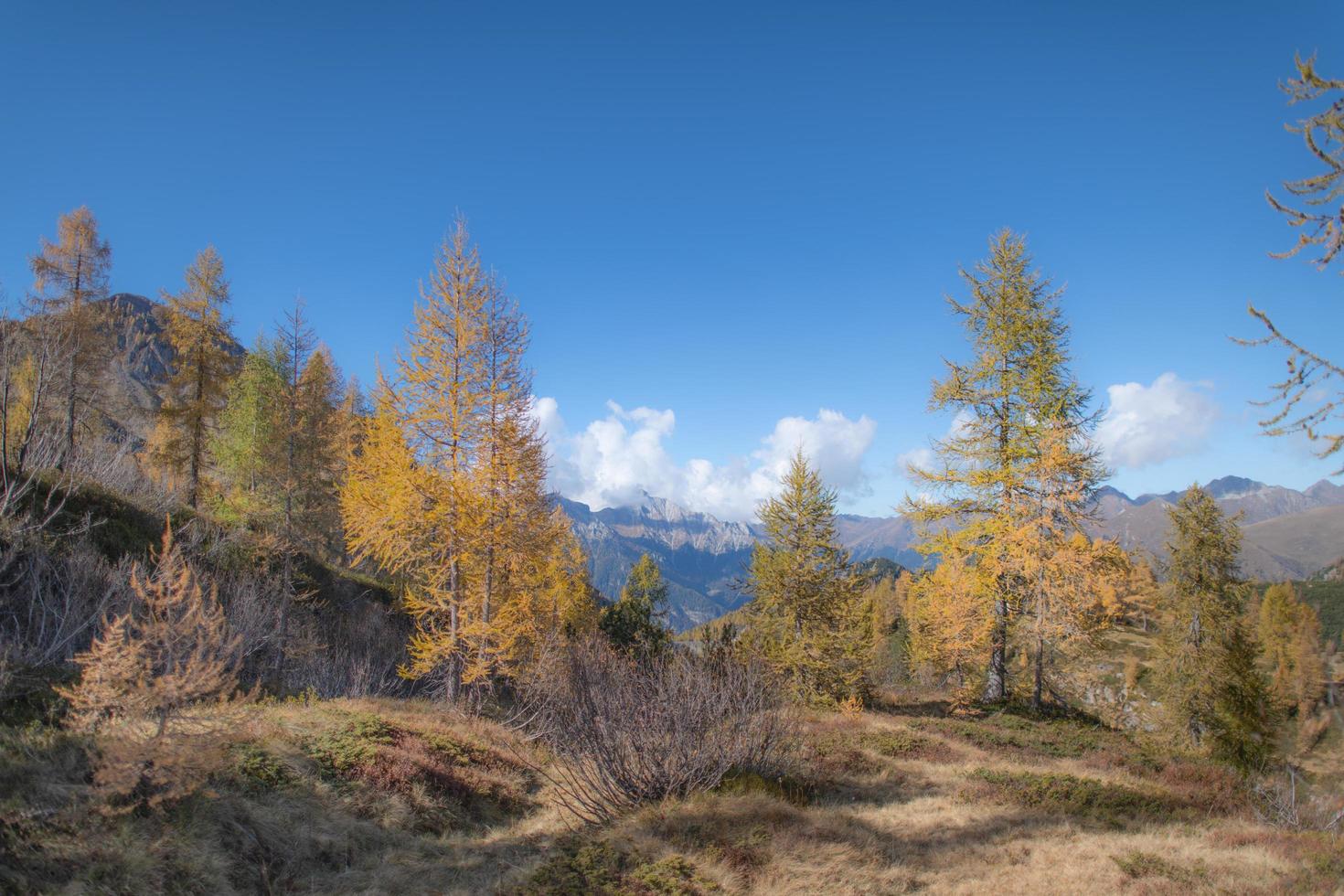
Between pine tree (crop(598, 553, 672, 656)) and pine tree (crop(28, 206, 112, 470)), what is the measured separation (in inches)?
861

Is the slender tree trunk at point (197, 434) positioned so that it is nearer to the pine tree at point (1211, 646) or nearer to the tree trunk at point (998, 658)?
the tree trunk at point (998, 658)

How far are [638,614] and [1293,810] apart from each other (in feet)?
79.3

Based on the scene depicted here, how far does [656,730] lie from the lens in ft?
24.3

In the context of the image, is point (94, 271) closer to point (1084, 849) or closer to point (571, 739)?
point (571, 739)

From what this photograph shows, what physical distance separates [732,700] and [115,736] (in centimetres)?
691

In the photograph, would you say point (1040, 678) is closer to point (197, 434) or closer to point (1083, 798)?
point (1083, 798)

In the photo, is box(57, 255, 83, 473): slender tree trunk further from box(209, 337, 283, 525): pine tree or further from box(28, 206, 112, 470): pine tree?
box(209, 337, 283, 525): pine tree

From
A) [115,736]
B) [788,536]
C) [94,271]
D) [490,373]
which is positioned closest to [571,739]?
[115,736]

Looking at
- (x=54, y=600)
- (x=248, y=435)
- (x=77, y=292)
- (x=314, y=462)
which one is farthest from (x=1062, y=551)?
(x=77, y=292)

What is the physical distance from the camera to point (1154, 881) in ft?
19.8

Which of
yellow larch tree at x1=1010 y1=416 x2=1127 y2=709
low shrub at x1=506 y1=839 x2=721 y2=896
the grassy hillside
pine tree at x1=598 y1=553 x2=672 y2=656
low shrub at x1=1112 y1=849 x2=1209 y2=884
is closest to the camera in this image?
the grassy hillside

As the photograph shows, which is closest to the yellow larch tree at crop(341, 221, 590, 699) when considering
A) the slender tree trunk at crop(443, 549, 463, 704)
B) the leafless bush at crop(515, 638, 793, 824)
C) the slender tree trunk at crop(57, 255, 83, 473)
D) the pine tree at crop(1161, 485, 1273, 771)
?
the slender tree trunk at crop(443, 549, 463, 704)

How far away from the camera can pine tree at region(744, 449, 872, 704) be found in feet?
59.3

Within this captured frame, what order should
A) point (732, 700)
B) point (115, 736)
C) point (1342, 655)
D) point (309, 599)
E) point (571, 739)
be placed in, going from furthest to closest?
1. point (1342, 655)
2. point (309, 599)
3. point (732, 700)
4. point (571, 739)
5. point (115, 736)
